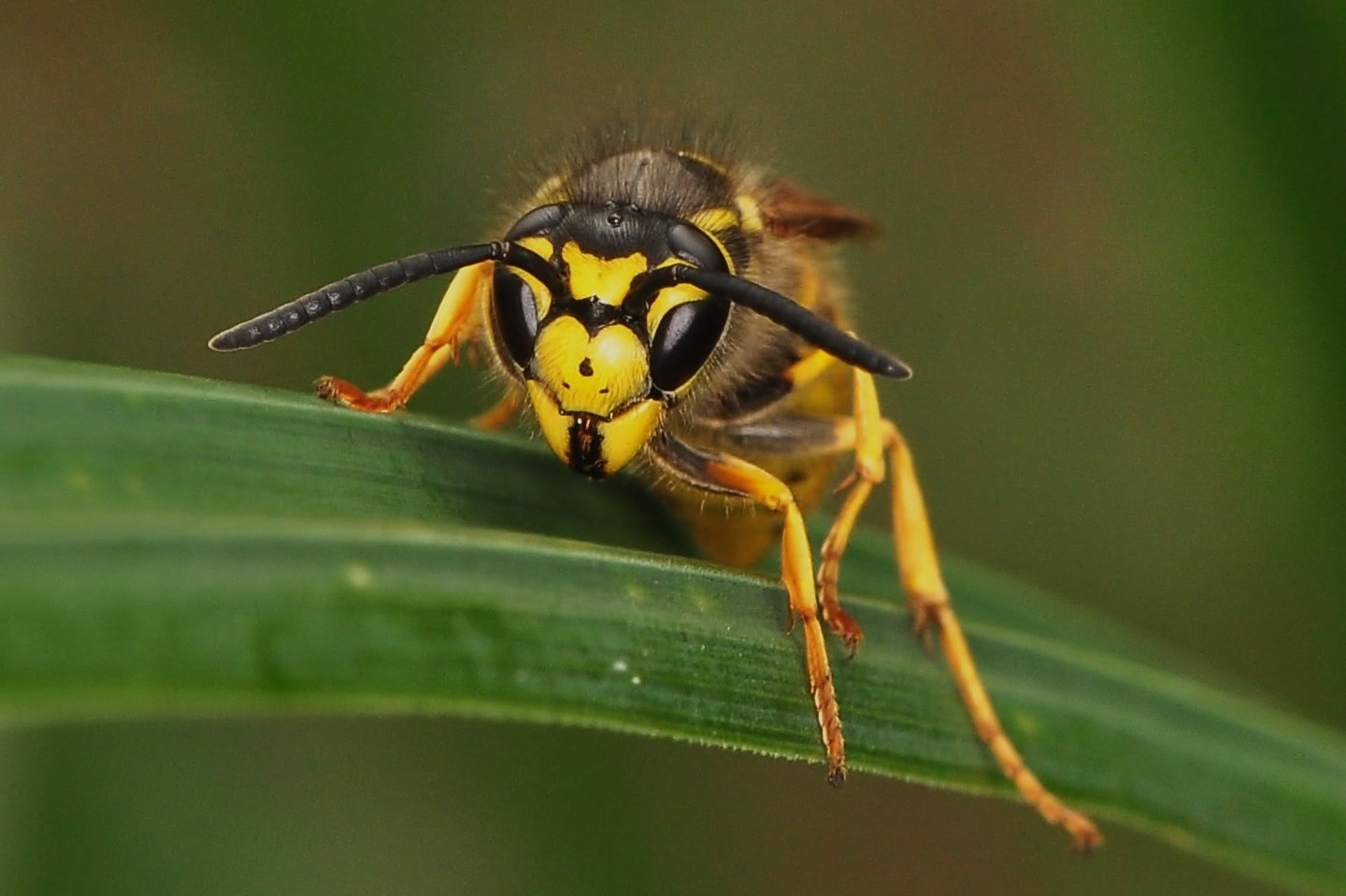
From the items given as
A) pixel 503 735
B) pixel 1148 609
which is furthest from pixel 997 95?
pixel 503 735

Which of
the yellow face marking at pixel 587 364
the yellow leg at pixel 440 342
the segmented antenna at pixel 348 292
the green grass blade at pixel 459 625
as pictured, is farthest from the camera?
the yellow leg at pixel 440 342

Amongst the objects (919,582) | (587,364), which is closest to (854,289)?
(919,582)

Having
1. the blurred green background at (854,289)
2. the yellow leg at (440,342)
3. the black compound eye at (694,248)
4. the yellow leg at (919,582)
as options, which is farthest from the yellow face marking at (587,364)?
the blurred green background at (854,289)

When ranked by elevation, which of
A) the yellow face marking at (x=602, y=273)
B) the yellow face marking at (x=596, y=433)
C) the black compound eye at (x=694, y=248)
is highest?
the black compound eye at (x=694, y=248)

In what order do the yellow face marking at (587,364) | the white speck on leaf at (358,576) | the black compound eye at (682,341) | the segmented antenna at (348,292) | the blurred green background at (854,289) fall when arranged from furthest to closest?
the blurred green background at (854,289) → the black compound eye at (682,341) → the yellow face marking at (587,364) → the segmented antenna at (348,292) → the white speck on leaf at (358,576)

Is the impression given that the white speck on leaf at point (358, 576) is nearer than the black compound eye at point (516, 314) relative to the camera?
Yes

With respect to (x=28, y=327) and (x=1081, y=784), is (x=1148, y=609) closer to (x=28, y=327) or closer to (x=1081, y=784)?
(x=1081, y=784)

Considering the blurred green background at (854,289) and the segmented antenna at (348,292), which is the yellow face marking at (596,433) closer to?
the segmented antenna at (348,292)

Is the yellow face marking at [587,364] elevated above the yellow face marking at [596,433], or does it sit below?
above
